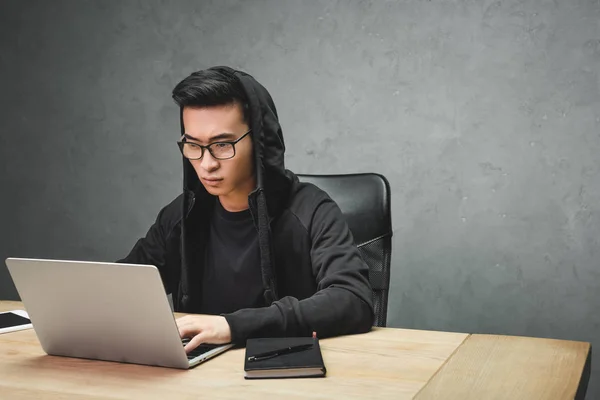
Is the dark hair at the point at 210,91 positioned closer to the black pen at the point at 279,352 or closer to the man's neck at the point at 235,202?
the man's neck at the point at 235,202

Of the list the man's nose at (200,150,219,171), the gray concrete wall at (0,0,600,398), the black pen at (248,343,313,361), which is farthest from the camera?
the gray concrete wall at (0,0,600,398)

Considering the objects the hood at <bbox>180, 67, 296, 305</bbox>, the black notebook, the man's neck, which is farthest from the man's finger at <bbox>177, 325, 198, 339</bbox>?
the man's neck

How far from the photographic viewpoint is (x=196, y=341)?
1312mm

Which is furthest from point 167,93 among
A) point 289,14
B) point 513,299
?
point 513,299

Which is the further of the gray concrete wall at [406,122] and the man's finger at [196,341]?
the gray concrete wall at [406,122]

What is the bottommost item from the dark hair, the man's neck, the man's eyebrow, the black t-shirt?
the black t-shirt

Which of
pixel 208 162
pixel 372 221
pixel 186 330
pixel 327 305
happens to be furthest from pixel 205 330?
pixel 372 221

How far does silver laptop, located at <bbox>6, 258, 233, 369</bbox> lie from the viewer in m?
1.17

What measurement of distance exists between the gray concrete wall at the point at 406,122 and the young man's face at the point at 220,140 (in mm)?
1016

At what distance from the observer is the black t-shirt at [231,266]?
75.3 inches

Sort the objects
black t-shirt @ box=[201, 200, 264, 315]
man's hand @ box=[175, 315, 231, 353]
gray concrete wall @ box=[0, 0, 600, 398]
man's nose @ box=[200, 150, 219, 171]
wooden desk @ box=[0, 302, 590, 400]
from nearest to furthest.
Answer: wooden desk @ box=[0, 302, 590, 400] < man's hand @ box=[175, 315, 231, 353] < man's nose @ box=[200, 150, 219, 171] < black t-shirt @ box=[201, 200, 264, 315] < gray concrete wall @ box=[0, 0, 600, 398]

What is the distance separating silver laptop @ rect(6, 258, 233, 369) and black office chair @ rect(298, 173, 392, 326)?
2.38ft

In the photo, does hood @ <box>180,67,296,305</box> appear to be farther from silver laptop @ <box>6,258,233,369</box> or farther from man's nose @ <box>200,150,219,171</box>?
silver laptop @ <box>6,258,233,369</box>

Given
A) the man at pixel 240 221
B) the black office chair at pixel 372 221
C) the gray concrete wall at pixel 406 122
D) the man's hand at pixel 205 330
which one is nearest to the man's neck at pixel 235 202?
the man at pixel 240 221
